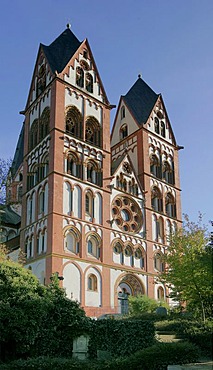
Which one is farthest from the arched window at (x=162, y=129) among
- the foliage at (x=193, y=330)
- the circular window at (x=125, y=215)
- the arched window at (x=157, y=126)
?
the foliage at (x=193, y=330)

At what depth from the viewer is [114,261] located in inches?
1652

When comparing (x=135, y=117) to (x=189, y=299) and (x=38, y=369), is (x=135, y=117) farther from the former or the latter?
(x=38, y=369)

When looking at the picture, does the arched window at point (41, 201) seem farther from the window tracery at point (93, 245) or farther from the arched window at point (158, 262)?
the arched window at point (158, 262)

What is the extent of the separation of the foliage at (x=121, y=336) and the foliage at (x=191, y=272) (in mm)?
3816

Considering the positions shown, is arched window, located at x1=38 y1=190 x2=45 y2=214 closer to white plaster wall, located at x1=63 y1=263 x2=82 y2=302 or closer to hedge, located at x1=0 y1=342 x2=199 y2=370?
white plaster wall, located at x1=63 y1=263 x2=82 y2=302

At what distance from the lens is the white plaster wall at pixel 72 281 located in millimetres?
37062

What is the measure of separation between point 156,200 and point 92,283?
14678 millimetres

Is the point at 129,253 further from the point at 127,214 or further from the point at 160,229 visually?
the point at 160,229

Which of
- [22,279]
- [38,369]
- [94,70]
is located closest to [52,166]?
[94,70]

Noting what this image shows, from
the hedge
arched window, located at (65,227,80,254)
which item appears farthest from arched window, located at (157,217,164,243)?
the hedge

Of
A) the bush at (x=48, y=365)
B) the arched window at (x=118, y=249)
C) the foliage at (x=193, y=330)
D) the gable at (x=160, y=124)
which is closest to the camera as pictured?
the bush at (x=48, y=365)

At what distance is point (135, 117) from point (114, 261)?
19.2 metres

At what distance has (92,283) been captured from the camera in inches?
1550

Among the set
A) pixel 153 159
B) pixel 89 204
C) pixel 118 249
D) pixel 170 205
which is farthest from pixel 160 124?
pixel 118 249
